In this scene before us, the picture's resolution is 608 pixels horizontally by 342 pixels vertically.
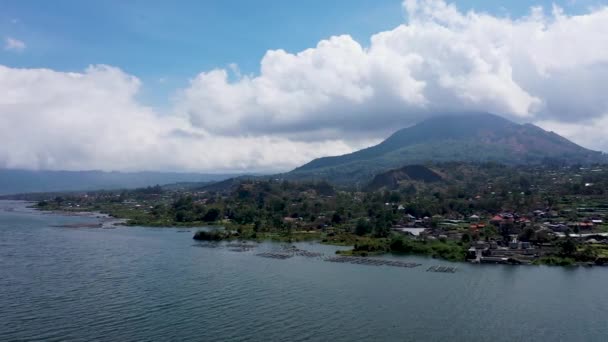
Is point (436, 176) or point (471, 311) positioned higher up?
point (436, 176)

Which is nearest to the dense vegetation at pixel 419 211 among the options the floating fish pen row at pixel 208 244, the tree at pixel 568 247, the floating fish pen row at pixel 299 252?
the tree at pixel 568 247

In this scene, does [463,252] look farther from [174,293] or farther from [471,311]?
[174,293]

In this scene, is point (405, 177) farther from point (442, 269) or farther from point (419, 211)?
point (442, 269)

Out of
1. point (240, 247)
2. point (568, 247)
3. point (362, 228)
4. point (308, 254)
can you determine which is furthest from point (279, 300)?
point (362, 228)

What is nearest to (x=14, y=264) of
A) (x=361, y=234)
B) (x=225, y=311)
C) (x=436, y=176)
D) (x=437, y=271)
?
(x=225, y=311)

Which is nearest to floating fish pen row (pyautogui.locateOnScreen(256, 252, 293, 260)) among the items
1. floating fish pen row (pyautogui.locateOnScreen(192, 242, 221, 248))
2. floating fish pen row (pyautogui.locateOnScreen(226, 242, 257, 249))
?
floating fish pen row (pyautogui.locateOnScreen(226, 242, 257, 249))

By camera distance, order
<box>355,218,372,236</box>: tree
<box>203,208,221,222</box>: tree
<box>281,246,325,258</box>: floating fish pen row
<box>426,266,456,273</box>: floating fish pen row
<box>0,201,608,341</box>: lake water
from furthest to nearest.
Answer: <box>203,208,221,222</box>: tree, <box>355,218,372,236</box>: tree, <box>281,246,325,258</box>: floating fish pen row, <box>426,266,456,273</box>: floating fish pen row, <box>0,201,608,341</box>: lake water

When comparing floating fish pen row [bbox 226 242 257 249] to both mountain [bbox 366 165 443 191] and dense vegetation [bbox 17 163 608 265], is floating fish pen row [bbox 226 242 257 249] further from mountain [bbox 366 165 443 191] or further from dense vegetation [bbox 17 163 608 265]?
mountain [bbox 366 165 443 191]

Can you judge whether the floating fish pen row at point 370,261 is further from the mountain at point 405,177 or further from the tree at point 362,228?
the mountain at point 405,177
